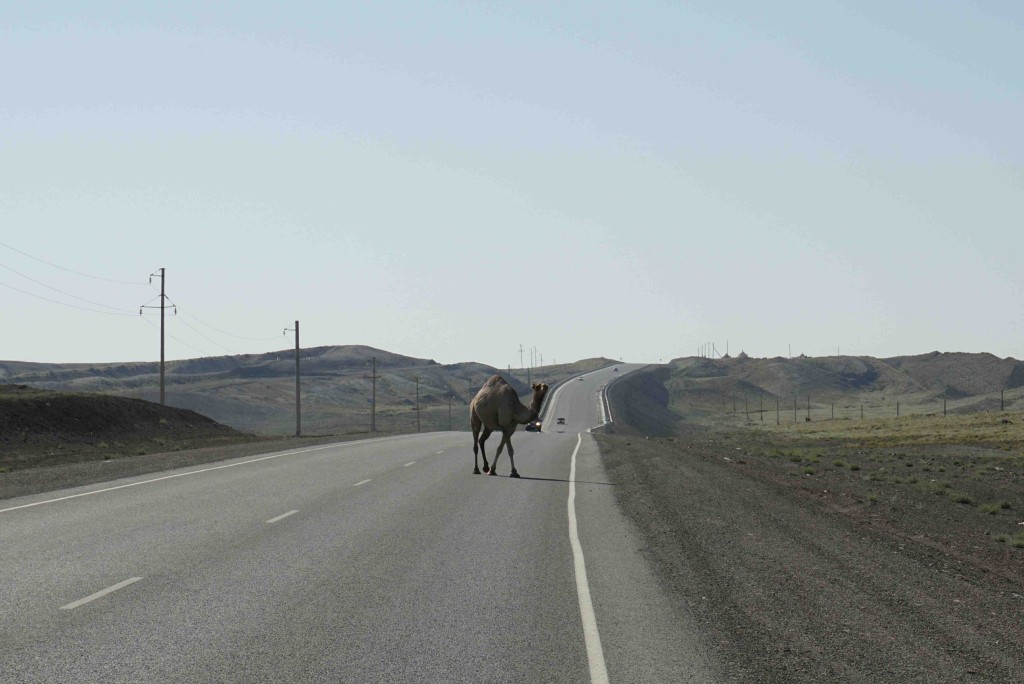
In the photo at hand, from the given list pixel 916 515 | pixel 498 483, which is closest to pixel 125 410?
pixel 498 483

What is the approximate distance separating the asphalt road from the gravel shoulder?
1.81ft

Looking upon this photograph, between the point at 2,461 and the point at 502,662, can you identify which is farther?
the point at 2,461

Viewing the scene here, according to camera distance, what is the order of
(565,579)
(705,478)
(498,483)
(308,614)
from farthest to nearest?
1. (705,478)
2. (498,483)
3. (565,579)
4. (308,614)

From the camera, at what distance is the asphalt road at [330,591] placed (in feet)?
25.7

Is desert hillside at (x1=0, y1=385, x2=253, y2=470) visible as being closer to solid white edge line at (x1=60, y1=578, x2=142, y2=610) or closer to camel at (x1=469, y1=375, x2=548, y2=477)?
camel at (x1=469, y1=375, x2=548, y2=477)

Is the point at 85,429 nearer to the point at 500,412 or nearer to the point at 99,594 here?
the point at 500,412

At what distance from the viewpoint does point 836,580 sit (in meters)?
11.8

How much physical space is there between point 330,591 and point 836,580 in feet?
17.0

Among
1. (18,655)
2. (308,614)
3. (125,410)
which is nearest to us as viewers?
(18,655)

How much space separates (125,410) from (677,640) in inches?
2013

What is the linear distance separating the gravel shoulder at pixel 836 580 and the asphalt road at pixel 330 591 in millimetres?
553

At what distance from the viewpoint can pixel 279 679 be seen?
24.3 feet

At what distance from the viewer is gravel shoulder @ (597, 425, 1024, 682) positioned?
324 inches

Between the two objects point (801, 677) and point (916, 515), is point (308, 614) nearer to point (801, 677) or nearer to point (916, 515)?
point (801, 677)
